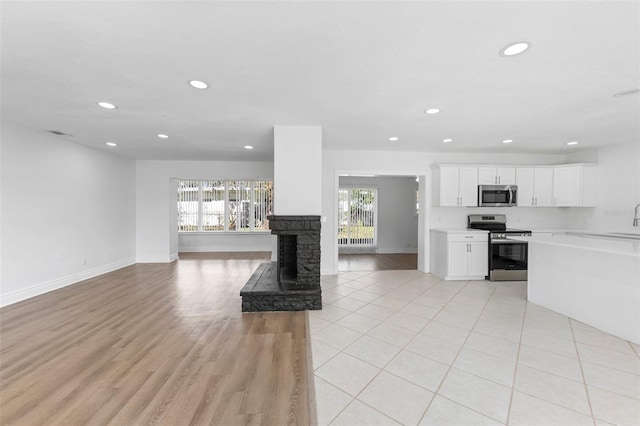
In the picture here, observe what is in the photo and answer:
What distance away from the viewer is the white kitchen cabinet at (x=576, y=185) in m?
4.73

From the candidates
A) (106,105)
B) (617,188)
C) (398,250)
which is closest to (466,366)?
(106,105)

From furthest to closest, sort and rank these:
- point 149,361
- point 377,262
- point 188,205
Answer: point 188,205 → point 377,262 → point 149,361

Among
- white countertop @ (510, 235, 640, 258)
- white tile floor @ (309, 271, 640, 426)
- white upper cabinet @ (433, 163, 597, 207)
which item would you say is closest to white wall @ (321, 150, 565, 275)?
white upper cabinet @ (433, 163, 597, 207)

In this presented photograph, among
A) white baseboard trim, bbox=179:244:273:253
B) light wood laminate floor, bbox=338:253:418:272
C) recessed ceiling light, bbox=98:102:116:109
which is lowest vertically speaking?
light wood laminate floor, bbox=338:253:418:272

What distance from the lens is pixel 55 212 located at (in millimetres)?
4195

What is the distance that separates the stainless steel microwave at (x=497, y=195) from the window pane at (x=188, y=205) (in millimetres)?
7861

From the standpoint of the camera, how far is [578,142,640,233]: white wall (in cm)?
428

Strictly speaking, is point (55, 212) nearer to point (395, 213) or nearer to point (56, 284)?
point (56, 284)

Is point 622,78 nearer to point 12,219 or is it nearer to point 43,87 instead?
point 43,87

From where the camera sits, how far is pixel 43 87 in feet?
8.01

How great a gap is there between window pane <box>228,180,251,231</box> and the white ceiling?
184 inches

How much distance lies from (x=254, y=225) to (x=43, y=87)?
615 cm

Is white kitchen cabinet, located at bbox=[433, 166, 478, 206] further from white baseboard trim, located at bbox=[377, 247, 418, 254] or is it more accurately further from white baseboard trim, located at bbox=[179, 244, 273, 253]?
white baseboard trim, located at bbox=[179, 244, 273, 253]

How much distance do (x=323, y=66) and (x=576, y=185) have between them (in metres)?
5.52
